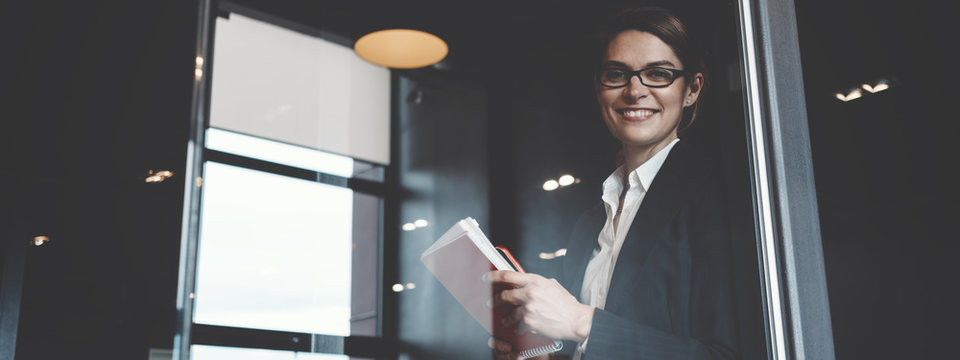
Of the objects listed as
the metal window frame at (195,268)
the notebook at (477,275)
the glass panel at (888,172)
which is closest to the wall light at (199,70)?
the metal window frame at (195,268)

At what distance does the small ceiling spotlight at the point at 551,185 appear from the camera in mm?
1741

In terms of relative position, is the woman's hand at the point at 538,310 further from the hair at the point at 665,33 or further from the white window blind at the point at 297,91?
the white window blind at the point at 297,91

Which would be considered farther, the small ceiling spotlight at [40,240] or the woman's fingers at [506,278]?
the small ceiling spotlight at [40,240]

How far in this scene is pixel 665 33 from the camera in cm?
174

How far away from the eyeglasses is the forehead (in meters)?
0.02

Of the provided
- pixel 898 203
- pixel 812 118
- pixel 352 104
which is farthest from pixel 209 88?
pixel 898 203

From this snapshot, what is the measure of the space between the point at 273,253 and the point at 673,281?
4.73 ft

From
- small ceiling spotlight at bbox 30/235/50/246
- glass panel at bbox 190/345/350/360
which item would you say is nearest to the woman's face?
glass panel at bbox 190/345/350/360

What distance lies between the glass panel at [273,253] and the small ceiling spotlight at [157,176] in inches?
8.7

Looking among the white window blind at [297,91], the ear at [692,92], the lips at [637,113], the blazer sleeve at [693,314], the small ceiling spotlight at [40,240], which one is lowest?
the blazer sleeve at [693,314]

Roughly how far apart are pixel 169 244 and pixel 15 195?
53 cm

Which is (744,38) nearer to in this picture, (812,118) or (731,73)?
(731,73)

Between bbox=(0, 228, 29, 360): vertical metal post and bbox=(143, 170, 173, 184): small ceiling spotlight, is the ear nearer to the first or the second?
bbox=(143, 170, 173, 184): small ceiling spotlight

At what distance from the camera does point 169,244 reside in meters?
2.40
